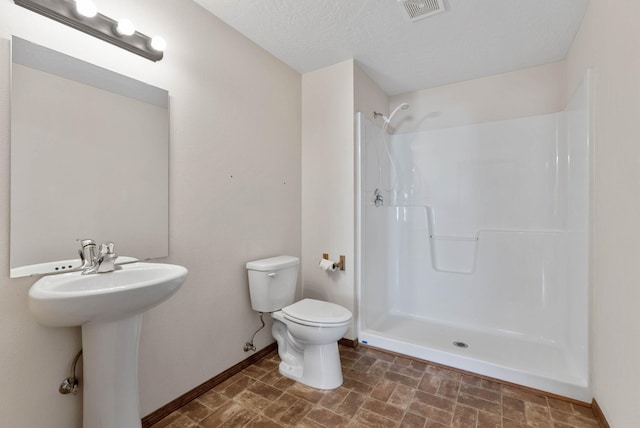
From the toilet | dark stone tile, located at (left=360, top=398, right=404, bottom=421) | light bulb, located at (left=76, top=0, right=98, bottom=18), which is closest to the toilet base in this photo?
the toilet

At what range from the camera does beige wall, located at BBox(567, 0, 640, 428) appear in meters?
1.14

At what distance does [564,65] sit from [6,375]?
3.76 meters

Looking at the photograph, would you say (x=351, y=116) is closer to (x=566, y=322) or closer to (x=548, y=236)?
(x=548, y=236)

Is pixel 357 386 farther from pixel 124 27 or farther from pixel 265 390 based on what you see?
pixel 124 27

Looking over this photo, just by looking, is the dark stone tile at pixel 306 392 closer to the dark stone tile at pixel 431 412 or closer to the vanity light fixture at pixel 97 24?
the dark stone tile at pixel 431 412

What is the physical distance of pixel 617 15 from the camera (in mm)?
1291

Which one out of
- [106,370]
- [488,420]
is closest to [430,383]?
[488,420]

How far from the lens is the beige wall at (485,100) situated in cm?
237

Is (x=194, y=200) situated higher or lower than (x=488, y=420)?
higher

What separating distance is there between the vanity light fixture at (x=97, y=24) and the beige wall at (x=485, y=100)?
225 centimetres

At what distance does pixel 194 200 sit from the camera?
1.71 metres

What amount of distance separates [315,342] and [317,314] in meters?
0.16

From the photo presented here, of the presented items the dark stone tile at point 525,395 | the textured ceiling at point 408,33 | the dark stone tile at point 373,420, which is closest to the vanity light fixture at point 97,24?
the textured ceiling at point 408,33

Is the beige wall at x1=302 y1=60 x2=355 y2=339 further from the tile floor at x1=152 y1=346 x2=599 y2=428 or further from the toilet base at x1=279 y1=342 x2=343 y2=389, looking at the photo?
the tile floor at x1=152 y1=346 x2=599 y2=428
